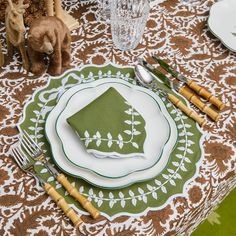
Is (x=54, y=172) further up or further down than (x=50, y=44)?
further down

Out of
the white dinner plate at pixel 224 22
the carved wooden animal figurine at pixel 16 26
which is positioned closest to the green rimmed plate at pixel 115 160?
the carved wooden animal figurine at pixel 16 26

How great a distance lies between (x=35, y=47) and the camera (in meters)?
0.85

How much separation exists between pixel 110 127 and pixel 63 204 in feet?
0.53

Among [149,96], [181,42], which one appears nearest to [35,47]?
[149,96]

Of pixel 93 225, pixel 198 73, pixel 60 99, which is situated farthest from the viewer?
pixel 198 73

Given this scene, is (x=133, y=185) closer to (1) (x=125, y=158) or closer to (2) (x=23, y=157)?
(1) (x=125, y=158)

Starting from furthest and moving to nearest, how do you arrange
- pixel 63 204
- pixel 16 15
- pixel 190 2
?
pixel 190 2 → pixel 16 15 → pixel 63 204

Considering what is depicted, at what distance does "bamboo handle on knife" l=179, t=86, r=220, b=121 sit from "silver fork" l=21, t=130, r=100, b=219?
1.02 feet

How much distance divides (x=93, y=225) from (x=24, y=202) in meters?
0.13

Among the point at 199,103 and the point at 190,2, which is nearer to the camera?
the point at 199,103

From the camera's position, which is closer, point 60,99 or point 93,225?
point 93,225

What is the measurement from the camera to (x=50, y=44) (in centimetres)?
85

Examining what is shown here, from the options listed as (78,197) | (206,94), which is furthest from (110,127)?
(206,94)

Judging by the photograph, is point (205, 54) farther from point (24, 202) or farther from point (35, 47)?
point (24, 202)
